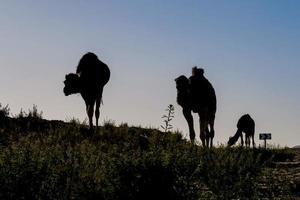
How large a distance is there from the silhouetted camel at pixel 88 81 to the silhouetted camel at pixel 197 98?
4.01 m

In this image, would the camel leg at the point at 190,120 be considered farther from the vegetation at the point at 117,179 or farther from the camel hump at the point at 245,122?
the camel hump at the point at 245,122

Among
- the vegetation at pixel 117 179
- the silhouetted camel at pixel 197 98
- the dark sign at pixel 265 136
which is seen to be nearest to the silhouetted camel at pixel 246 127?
the dark sign at pixel 265 136

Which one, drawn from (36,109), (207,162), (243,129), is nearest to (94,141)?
(36,109)

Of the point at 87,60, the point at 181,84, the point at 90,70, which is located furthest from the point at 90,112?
the point at 181,84

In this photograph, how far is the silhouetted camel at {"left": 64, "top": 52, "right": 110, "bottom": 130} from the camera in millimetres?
22188

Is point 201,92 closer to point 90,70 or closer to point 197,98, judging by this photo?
point 197,98

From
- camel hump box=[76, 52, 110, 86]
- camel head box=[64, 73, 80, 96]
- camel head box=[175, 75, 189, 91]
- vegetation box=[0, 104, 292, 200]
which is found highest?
camel hump box=[76, 52, 110, 86]

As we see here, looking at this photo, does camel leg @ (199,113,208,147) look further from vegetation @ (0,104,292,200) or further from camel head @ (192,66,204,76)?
vegetation @ (0,104,292,200)

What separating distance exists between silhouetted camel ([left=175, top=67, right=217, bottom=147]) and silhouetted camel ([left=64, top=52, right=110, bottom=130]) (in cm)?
401

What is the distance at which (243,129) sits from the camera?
32.8m

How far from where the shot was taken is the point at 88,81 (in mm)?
22438

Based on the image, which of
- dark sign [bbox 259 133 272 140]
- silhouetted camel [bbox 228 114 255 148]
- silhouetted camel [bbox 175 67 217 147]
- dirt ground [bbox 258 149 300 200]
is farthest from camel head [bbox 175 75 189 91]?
silhouetted camel [bbox 228 114 255 148]

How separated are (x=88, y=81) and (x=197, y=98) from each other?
500 cm

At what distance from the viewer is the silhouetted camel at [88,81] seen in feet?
72.8
